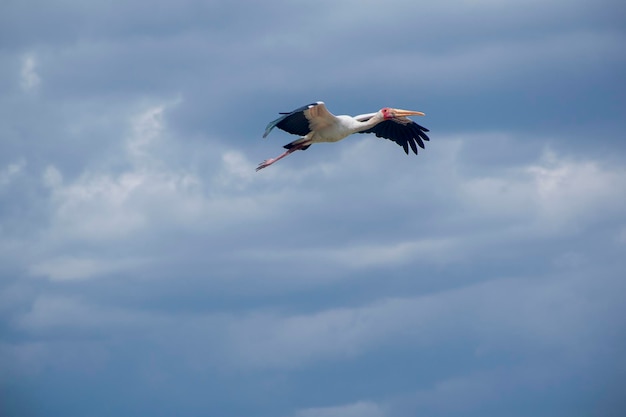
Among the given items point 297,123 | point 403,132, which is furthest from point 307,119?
point 403,132

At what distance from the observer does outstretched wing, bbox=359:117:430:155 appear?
6297 cm

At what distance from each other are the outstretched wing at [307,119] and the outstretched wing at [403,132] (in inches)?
223

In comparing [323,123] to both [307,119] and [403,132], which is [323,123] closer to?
[307,119]

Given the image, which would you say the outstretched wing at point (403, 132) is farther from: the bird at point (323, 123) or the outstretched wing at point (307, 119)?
the outstretched wing at point (307, 119)

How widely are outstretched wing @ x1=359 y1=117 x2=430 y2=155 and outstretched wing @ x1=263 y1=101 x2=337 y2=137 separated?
223 inches

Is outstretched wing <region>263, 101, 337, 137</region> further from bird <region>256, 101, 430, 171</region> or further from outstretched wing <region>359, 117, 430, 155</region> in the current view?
outstretched wing <region>359, 117, 430, 155</region>

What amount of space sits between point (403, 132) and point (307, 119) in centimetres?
794

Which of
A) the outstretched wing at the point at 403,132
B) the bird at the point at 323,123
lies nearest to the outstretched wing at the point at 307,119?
the bird at the point at 323,123

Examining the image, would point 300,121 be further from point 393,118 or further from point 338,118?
point 393,118

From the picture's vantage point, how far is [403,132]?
63188 millimetres

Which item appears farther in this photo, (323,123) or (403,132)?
(403,132)

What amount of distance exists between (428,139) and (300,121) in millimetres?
9184

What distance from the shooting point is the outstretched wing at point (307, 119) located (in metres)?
55.7

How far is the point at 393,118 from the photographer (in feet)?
198
